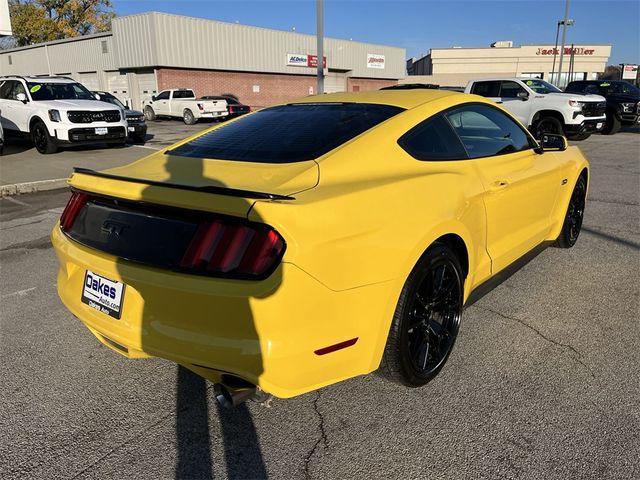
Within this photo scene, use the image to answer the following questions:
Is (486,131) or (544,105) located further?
(544,105)

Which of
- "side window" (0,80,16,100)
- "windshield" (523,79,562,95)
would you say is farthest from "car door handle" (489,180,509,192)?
"side window" (0,80,16,100)

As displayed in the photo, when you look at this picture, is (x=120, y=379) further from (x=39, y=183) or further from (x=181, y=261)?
(x=39, y=183)

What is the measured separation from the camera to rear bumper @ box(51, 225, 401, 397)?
1955 millimetres

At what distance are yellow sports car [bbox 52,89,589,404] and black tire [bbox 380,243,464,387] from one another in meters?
0.01

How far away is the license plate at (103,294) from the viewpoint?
227cm

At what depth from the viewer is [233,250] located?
6.53 ft

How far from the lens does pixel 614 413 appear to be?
2.49 meters

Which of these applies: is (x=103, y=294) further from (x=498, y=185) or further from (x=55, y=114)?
(x=55, y=114)

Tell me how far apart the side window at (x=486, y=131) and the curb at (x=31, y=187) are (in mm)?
7870

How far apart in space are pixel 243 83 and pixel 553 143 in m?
33.1

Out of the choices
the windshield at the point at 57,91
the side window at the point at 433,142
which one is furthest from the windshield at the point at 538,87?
the side window at the point at 433,142

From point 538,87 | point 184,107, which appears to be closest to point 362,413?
point 538,87

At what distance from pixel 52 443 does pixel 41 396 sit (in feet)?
1.49

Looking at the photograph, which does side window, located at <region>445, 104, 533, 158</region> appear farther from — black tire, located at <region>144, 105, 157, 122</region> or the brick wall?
the brick wall
